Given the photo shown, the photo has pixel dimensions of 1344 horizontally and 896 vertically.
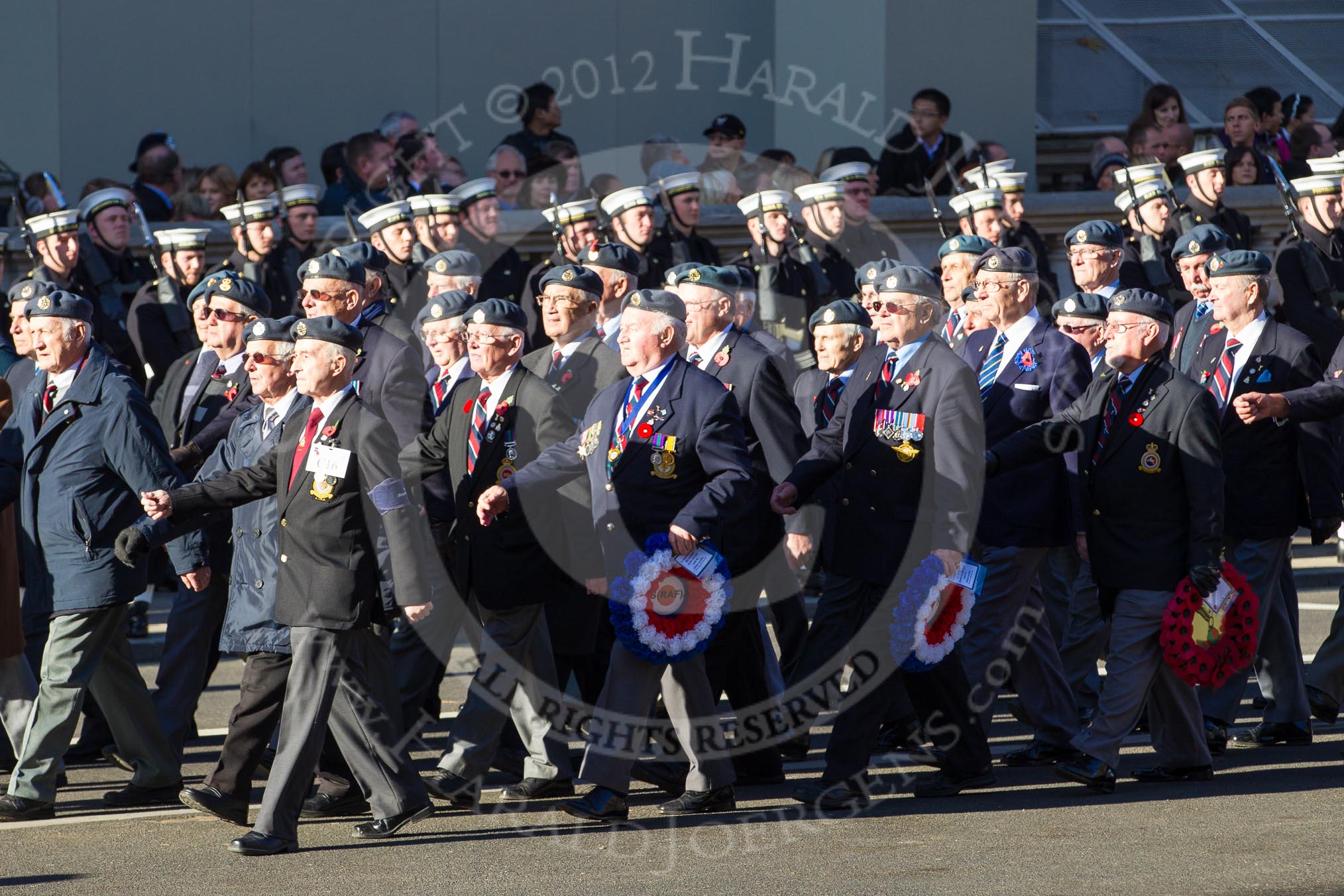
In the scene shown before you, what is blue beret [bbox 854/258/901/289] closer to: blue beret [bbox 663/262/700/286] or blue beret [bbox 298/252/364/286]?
blue beret [bbox 663/262/700/286]

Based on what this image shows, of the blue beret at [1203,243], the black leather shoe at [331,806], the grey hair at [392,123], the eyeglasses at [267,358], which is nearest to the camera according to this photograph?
the eyeglasses at [267,358]

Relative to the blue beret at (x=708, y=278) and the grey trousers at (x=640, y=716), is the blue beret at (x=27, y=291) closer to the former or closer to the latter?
the blue beret at (x=708, y=278)

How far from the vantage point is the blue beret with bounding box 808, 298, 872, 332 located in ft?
30.5

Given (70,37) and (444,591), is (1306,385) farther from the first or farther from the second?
(70,37)

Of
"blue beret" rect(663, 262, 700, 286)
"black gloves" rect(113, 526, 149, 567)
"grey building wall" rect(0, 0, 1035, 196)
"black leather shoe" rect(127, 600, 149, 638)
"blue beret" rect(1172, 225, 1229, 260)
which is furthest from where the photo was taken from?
"grey building wall" rect(0, 0, 1035, 196)

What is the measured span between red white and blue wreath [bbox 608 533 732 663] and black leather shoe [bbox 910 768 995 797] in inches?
40.4

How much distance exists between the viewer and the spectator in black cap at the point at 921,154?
48.1ft

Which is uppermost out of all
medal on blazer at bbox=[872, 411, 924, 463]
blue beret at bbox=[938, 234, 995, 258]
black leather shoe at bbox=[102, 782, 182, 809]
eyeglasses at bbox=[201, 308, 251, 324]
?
blue beret at bbox=[938, 234, 995, 258]

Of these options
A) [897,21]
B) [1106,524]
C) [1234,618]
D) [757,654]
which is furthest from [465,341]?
[897,21]

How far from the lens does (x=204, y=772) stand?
8.29 meters

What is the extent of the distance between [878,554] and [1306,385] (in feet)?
7.49

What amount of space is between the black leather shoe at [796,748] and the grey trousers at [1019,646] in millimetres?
785

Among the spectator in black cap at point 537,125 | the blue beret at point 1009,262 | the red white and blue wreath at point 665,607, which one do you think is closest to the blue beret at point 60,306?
the red white and blue wreath at point 665,607

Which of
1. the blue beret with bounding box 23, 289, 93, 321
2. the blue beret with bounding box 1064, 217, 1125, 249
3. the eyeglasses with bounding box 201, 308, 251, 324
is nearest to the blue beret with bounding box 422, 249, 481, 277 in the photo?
the eyeglasses with bounding box 201, 308, 251, 324
